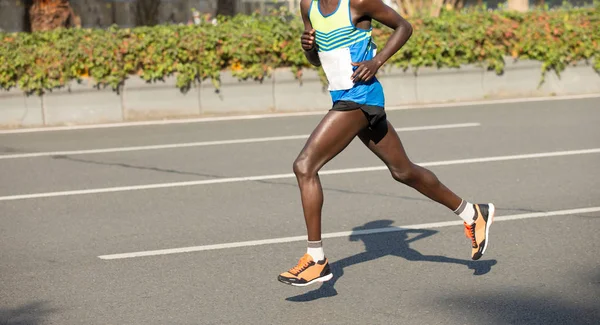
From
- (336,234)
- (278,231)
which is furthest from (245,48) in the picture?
(336,234)

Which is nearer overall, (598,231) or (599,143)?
(598,231)

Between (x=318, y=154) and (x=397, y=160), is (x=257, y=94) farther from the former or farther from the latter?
(x=318, y=154)

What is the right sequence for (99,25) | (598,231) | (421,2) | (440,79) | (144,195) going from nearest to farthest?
(598,231), (144,195), (440,79), (421,2), (99,25)

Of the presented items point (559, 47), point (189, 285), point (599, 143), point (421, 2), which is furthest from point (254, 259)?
point (421, 2)

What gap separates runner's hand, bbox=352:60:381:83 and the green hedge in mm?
9117

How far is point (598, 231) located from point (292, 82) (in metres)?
8.24

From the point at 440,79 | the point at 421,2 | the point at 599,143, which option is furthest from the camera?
the point at 421,2

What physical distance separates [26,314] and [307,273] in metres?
1.56

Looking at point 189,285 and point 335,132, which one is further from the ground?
point 335,132

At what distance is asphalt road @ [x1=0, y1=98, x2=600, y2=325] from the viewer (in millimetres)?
5621

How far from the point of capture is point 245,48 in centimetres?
1500

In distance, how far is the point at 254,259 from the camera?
22.0 ft

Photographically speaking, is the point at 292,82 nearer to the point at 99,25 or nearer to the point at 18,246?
the point at 18,246

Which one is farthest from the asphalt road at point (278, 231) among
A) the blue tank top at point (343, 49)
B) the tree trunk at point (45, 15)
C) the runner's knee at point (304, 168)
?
the tree trunk at point (45, 15)
